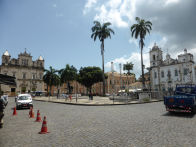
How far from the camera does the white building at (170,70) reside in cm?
4844

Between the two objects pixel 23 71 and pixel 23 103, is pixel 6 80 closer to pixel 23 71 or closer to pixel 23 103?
pixel 23 103

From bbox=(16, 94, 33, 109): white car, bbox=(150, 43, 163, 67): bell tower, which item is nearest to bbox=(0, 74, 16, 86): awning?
bbox=(16, 94, 33, 109): white car

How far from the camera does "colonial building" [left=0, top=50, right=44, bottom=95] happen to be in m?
63.0

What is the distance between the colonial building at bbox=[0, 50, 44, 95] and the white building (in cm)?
5133

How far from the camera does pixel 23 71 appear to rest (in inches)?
2635

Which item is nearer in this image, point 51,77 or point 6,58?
point 51,77

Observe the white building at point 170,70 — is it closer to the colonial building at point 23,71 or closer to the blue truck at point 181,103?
the blue truck at point 181,103

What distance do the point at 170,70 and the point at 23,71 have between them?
60996 millimetres

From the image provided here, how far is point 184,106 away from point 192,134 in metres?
4.72

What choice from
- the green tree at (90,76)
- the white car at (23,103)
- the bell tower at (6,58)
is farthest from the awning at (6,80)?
the bell tower at (6,58)

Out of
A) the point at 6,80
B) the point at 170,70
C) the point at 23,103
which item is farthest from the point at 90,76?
the point at 6,80

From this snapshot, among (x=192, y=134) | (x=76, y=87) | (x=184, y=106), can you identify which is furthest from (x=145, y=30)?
(x=76, y=87)

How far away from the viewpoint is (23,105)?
15.8 meters

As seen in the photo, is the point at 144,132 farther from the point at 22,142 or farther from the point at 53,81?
the point at 53,81
